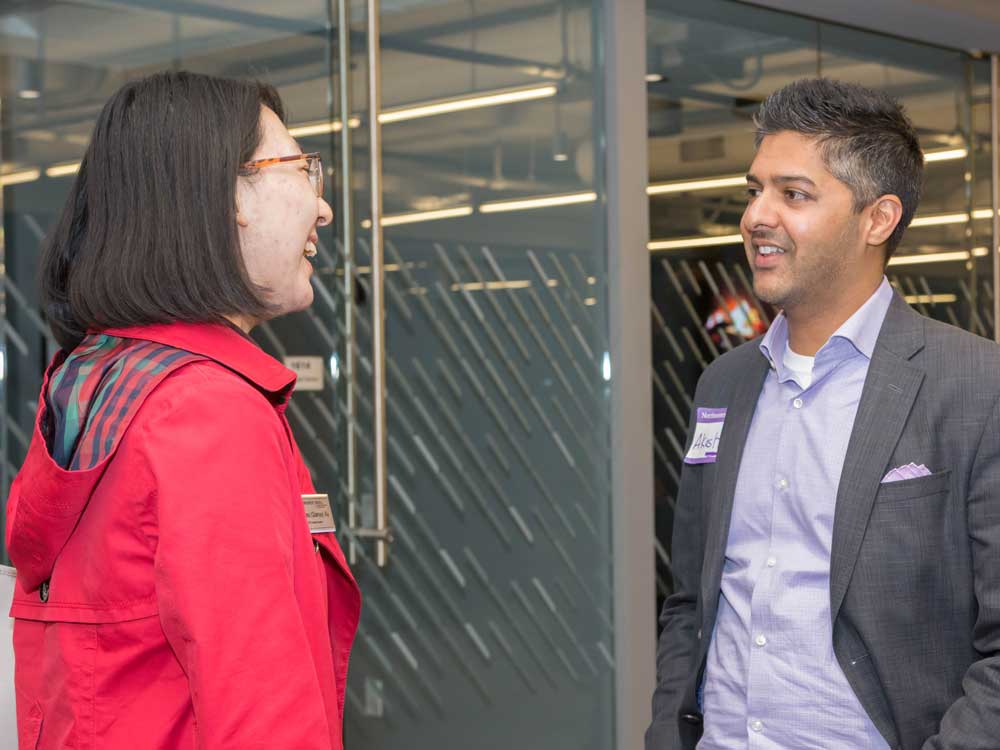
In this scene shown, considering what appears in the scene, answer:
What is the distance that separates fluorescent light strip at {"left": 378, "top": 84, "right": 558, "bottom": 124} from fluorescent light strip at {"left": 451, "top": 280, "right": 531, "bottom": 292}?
1.90 feet

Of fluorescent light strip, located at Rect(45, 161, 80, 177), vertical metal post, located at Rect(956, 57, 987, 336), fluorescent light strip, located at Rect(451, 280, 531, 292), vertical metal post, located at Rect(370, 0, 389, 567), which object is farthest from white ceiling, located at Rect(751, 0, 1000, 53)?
fluorescent light strip, located at Rect(45, 161, 80, 177)

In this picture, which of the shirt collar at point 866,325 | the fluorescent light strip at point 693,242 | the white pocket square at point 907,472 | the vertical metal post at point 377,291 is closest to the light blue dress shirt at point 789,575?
the shirt collar at point 866,325

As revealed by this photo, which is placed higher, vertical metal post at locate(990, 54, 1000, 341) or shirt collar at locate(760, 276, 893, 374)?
vertical metal post at locate(990, 54, 1000, 341)

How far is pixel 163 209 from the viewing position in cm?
153

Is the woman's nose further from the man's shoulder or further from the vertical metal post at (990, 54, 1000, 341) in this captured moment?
the vertical metal post at (990, 54, 1000, 341)

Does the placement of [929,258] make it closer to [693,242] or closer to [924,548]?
[693,242]

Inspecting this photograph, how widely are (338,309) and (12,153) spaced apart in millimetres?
1071

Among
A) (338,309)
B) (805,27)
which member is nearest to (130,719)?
(338,309)

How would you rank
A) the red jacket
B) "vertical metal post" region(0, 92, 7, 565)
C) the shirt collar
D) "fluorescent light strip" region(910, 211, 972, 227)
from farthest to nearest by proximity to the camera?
"fluorescent light strip" region(910, 211, 972, 227) < "vertical metal post" region(0, 92, 7, 565) < the shirt collar < the red jacket

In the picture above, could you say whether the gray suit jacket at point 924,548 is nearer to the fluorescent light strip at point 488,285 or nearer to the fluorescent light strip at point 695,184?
the fluorescent light strip at point 488,285

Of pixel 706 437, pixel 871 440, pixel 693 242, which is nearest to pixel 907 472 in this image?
pixel 871 440

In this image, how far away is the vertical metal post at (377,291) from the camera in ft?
12.7

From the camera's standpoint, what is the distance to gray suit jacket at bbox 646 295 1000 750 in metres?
1.85

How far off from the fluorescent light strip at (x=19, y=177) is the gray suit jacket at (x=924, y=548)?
2.39 m
